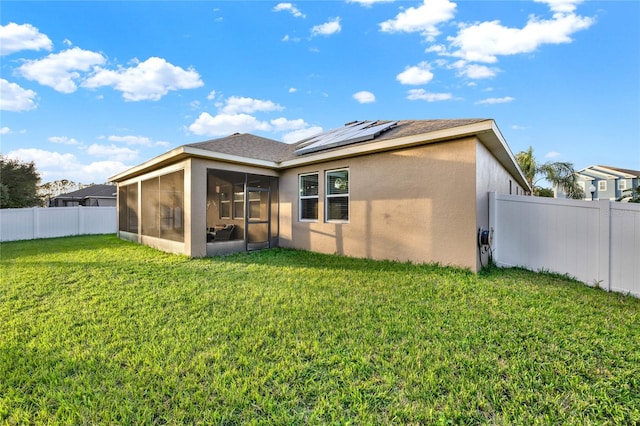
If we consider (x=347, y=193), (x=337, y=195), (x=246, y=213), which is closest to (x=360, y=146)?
(x=347, y=193)

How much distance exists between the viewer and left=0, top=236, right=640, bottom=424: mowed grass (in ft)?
6.61

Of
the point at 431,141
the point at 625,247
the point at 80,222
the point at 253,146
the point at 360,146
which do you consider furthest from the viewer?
the point at 80,222

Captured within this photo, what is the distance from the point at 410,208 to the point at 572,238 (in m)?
2.93

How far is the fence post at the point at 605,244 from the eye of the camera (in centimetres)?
457

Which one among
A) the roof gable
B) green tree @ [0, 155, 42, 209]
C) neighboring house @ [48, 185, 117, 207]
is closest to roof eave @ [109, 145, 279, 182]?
the roof gable

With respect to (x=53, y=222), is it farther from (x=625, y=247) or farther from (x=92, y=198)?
(x=625, y=247)

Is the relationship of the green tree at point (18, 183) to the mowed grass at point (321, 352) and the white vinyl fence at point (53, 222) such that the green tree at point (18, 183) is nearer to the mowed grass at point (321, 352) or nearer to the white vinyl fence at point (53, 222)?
the white vinyl fence at point (53, 222)

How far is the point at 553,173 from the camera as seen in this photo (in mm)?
20281

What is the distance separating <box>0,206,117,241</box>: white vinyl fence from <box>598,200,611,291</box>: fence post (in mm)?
19703

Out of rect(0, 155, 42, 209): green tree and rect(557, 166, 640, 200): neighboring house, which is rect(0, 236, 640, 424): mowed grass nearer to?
rect(0, 155, 42, 209): green tree

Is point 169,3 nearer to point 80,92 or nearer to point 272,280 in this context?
point 80,92

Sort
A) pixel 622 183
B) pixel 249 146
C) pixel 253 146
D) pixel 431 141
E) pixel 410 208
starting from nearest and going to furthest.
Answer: pixel 431 141 → pixel 410 208 → pixel 249 146 → pixel 253 146 → pixel 622 183

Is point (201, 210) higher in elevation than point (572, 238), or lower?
higher

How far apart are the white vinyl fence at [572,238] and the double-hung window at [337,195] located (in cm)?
347
